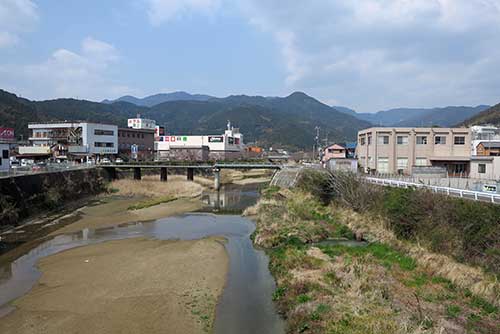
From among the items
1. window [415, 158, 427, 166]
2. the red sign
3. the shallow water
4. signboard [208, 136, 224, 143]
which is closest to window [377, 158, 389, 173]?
window [415, 158, 427, 166]

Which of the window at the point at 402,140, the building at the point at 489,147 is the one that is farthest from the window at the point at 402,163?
the building at the point at 489,147

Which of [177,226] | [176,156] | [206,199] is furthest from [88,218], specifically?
[176,156]

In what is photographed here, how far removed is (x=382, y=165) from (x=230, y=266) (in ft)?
107

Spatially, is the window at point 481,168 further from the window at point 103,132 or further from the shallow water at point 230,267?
the window at point 103,132

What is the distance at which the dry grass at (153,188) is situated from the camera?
51.7m

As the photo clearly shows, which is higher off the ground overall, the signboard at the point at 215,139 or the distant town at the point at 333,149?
the signboard at the point at 215,139

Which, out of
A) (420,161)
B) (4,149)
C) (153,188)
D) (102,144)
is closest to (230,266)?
(420,161)

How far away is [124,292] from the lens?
14.9 m

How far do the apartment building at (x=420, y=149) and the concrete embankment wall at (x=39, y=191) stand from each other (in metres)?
37.0

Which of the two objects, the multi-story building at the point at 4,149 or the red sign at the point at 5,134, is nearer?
the multi-story building at the point at 4,149

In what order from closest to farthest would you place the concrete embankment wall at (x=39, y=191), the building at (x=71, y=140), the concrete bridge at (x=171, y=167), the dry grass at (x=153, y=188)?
the concrete embankment wall at (x=39, y=191) → the dry grass at (x=153, y=188) → the concrete bridge at (x=171, y=167) → the building at (x=71, y=140)

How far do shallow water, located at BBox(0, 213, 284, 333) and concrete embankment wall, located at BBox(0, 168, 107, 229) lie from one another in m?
6.43

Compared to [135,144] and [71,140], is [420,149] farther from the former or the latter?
[135,144]

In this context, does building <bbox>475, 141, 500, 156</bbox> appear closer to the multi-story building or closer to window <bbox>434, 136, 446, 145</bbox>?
window <bbox>434, 136, 446, 145</bbox>
